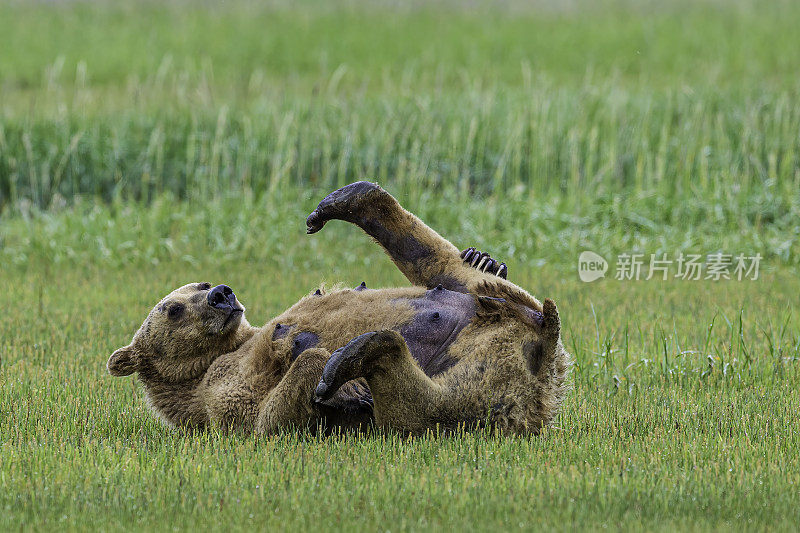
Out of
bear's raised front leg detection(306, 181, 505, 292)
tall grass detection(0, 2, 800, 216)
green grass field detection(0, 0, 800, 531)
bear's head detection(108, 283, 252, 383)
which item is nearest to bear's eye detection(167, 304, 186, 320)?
bear's head detection(108, 283, 252, 383)


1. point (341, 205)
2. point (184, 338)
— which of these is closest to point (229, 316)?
point (184, 338)

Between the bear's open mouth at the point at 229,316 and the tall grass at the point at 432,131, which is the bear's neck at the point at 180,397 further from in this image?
the tall grass at the point at 432,131

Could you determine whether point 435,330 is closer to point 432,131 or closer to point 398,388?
point 398,388

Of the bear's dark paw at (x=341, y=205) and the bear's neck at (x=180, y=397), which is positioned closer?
the bear's neck at (x=180, y=397)

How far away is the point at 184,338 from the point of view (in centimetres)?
571

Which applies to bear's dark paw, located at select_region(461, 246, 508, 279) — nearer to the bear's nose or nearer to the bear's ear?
the bear's nose

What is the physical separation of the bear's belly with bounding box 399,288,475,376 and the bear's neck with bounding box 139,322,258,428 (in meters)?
1.03

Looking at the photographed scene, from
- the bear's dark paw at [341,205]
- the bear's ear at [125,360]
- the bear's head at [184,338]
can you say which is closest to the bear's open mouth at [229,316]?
the bear's head at [184,338]

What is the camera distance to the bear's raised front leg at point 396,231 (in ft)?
19.9

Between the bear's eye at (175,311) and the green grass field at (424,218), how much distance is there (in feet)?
2.14

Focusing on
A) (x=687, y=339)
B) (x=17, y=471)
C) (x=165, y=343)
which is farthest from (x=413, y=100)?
(x=17, y=471)

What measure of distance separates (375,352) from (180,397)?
1.39 meters

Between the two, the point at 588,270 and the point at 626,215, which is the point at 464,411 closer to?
the point at 588,270

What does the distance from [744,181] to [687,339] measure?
5.52m
